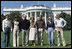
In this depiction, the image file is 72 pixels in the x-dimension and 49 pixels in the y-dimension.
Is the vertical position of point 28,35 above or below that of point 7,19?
below

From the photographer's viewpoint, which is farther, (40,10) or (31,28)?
(40,10)

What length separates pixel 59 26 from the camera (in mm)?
11914

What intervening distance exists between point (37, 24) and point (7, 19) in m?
1.60

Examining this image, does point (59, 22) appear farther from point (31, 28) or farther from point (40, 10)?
point (40, 10)

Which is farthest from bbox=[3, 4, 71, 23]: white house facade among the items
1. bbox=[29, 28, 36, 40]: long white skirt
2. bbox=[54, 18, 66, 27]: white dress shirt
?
bbox=[29, 28, 36, 40]: long white skirt

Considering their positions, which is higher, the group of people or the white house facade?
the white house facade

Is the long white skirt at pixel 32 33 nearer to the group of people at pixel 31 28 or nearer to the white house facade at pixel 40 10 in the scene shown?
the group of people at pixel 31 28

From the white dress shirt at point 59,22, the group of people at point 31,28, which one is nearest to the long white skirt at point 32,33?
the group of people at point 31,28

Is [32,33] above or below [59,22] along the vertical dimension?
below

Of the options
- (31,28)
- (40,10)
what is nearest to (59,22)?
(31,28)

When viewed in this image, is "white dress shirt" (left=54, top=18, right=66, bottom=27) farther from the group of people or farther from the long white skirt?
the long white skirt

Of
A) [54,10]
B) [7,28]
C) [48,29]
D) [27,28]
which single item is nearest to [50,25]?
[48,29]

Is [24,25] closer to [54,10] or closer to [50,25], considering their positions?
[50,25]

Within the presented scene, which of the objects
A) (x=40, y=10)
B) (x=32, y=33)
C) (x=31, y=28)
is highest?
(x=40, y=10)
